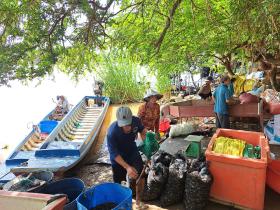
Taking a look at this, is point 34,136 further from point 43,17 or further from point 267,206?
point 267,206

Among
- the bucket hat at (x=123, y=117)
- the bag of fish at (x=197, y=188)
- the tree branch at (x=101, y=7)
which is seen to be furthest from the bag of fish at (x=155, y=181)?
the tree branch at (x=101, y=7)

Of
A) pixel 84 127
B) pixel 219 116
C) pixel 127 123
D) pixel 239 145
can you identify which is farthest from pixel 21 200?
pixel 84 127

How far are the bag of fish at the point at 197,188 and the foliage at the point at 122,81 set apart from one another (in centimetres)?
1140

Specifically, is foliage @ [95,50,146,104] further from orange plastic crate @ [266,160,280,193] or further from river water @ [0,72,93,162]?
orange plastic crate @ [266,160,280,193]

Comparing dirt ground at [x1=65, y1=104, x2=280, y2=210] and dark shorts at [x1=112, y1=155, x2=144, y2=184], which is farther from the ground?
dark shorts at [x1=112, y1=155, x2=144, y2=184]

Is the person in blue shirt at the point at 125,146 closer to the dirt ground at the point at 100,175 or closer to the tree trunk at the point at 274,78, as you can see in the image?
the dirt ground at the point at 100,175

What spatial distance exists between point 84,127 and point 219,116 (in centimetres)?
499

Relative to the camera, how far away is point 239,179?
13.0ft

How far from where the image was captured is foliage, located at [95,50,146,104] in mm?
15383

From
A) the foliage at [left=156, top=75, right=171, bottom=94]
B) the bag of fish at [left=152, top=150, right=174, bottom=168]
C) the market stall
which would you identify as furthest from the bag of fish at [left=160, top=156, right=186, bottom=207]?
the foliage at [left=156, top=75, right=171, bottom=94]

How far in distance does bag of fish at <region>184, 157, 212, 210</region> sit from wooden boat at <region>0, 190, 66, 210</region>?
80.7 inches

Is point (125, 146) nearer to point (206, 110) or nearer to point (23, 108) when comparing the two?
point (206, 110)

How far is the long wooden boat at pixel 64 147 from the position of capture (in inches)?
232

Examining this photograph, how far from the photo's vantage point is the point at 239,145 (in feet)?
14.2
